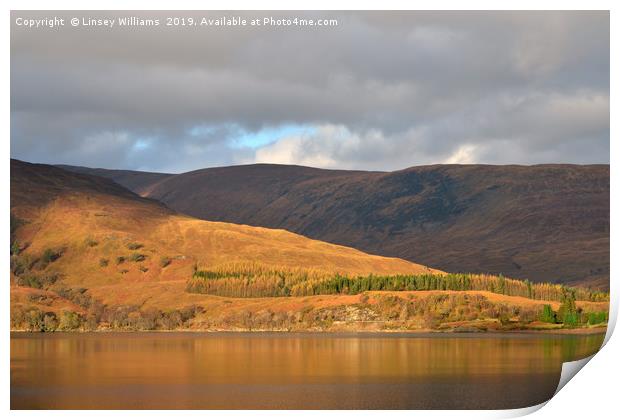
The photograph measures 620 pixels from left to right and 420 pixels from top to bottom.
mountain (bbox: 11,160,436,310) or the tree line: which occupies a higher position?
mountain (bbox: 11,160,436,310)

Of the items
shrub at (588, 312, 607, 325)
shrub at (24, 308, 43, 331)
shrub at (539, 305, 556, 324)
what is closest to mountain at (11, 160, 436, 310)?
shrub at (24, 308, 43, 331)

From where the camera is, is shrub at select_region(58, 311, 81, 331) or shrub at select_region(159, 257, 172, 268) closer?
shrub at select_region(58, 311, 81, 331)

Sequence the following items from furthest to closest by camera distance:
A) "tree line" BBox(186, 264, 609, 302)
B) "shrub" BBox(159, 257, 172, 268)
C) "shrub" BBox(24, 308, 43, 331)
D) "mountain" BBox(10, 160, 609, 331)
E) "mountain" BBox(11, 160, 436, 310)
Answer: "shrub" BBox(159, 257, 172, 268) → "tree line" BBox(186, 264, 609, 302) → "mountain" BBox(11, 160, 436, 310) → "mountain" BBox(10, 160, 609, 331) → "shrub" BBox(24, 308, 43, 331)

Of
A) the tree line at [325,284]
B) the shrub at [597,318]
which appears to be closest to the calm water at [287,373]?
the shrub at [597,318]

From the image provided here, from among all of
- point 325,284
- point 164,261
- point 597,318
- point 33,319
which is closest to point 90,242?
point 164,261

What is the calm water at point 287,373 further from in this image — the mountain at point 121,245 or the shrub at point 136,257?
the shrub at point 136,257

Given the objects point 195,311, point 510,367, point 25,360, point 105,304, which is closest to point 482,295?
point 195,311

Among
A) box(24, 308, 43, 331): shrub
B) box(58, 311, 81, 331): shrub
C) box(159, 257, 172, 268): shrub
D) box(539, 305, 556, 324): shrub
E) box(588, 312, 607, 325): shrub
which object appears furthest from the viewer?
box(159, 257, 172, 268): shrub

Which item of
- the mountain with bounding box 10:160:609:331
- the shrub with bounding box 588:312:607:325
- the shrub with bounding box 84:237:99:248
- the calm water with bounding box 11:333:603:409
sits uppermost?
the shrub with bounding box 84:237:99:248

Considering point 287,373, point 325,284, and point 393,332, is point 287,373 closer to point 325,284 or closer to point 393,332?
point 393,332

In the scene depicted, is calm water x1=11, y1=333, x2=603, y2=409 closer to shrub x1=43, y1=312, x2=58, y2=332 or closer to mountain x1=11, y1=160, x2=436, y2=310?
shrub x1=43, y1=312, x2=58, y2=332
